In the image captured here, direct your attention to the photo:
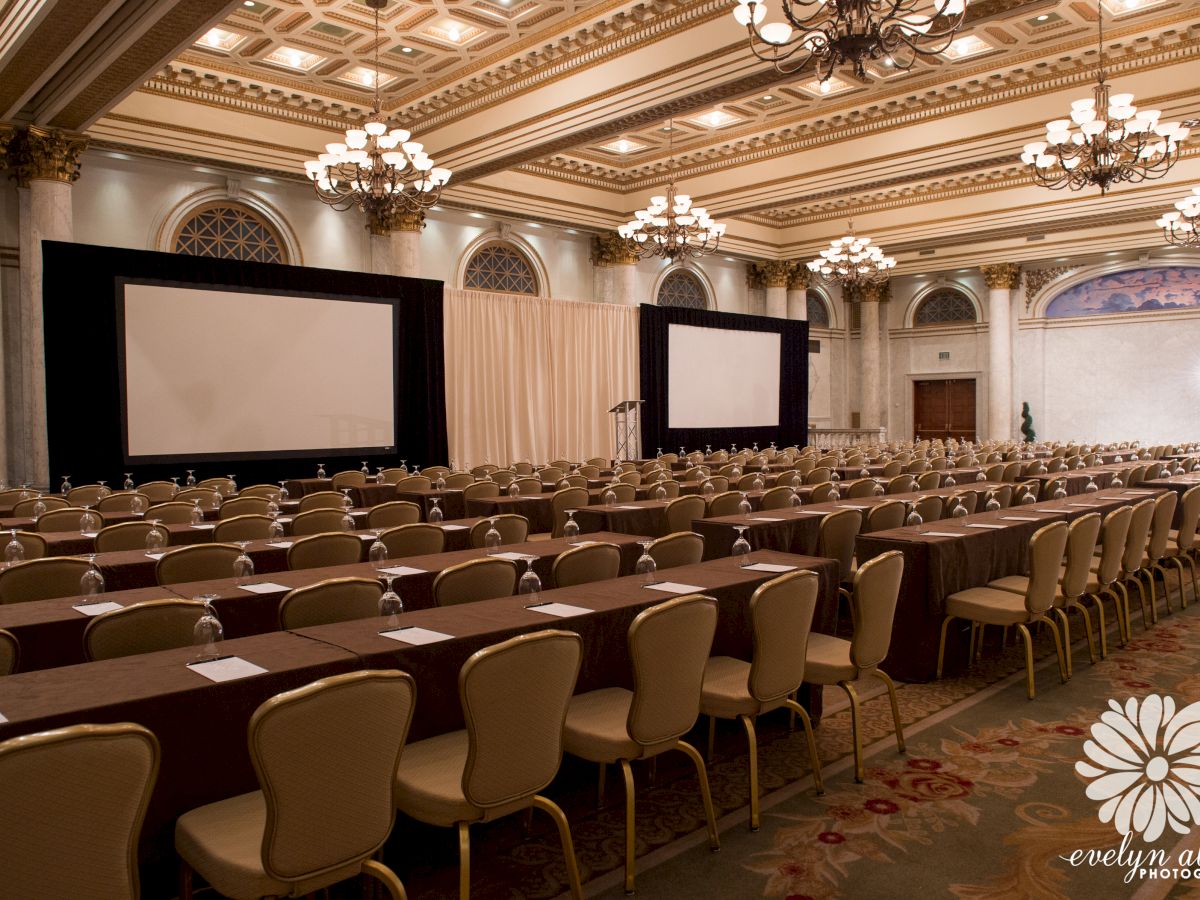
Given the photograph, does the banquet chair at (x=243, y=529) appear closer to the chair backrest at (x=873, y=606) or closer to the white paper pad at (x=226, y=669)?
the white paper pad at (x=226, y=669)

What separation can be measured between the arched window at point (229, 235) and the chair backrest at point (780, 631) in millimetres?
11179

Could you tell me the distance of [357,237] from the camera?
14.5m

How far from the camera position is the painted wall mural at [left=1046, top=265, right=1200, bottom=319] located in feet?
66.0

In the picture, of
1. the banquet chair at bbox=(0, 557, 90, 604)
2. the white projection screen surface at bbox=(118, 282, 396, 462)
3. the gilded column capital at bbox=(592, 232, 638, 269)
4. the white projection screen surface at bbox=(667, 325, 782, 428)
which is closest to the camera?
the banquet chair at bbox=(0, 557, 90, 604)

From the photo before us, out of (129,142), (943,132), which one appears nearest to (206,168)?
(129,142)

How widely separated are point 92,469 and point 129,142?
407cm

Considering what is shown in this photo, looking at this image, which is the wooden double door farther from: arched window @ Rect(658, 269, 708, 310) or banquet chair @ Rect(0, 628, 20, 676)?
banquet chair @ Rect(0, 628, 20, 676)

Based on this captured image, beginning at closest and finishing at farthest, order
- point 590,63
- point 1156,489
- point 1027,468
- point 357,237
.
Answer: point 1156,489
point 590,63
point 1027,468
point 357,237

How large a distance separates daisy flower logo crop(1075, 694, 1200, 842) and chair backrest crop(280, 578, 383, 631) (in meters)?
2.99

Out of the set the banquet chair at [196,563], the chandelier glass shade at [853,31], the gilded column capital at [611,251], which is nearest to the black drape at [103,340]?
the gilded column capital at [611,251]

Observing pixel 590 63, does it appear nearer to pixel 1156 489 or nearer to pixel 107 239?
pixel 107 239

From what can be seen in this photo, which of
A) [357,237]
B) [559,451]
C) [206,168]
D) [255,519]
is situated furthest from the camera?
[559,451]

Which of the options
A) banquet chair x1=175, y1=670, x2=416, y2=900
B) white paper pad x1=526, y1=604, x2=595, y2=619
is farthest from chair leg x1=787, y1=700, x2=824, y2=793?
banquet chair x1=175, y1=670, x2=416, y2=900

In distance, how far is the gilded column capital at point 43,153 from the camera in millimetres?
10711
